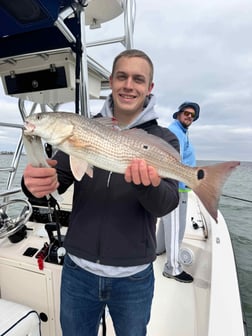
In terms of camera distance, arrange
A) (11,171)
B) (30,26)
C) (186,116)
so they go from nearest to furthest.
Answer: (30,26)
(11,171)
(186,116)

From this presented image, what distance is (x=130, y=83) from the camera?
5.03ft

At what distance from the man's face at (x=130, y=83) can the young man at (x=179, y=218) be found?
1.55 meters

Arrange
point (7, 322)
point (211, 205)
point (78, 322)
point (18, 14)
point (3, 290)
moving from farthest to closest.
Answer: point (3, 290) < point (18, 14) < point (7, 322) < point (78, 322) < point (211, 205)

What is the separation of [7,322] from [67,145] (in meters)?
1.30

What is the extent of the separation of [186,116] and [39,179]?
9.28ft

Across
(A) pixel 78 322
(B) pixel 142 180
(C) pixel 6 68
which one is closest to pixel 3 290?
(A) pixel 78 322

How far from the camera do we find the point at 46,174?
131 centimetres

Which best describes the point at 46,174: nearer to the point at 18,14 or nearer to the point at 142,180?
the point at 142,180

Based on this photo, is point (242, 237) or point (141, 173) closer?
point (141, 173)

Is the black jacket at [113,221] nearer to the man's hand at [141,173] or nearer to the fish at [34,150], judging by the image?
the man's hand at [141,173]

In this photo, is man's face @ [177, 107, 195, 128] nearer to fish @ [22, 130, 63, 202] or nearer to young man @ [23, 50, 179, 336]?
young man @ [23, 50, 179, 336]

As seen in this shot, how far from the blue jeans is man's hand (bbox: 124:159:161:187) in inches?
21.7

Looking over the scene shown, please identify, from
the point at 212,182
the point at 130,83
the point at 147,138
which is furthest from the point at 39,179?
the point at 212,182

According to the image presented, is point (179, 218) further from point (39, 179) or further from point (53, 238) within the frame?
point (39, 179)
